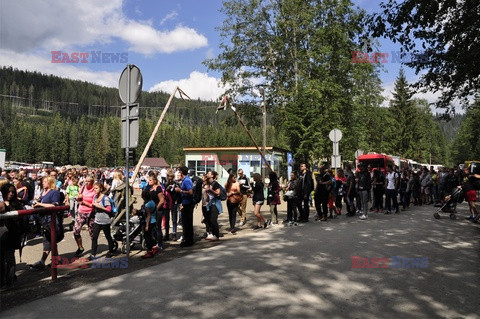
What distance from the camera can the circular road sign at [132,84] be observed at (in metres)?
6.89

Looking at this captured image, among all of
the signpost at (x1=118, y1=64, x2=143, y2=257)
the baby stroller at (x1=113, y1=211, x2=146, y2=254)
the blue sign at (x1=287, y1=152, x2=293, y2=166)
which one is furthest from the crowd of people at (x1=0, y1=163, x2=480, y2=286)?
the blue sign at (x1=287, y1=152, x2=293, y2=166)

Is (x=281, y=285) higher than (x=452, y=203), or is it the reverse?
(x=452, y=203)

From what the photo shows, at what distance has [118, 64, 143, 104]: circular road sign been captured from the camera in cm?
689

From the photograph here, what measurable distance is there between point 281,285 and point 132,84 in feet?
14.7

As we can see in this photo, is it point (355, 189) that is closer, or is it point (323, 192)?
point (323, 192)

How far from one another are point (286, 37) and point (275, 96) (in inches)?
171

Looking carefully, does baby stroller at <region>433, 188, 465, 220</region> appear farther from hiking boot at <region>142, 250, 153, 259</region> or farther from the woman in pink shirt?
the woman in pink shirt

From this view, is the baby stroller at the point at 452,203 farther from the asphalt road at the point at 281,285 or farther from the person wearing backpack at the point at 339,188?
the asphalt road at the point at 281,285

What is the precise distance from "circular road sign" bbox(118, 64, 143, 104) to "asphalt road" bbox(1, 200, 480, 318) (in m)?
3.07

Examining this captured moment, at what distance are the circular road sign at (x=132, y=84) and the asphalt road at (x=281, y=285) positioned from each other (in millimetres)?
3070

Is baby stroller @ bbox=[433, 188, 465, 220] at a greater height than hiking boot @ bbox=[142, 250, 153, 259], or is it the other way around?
baby stroller @ bbox=[433, 188, 465, 220]

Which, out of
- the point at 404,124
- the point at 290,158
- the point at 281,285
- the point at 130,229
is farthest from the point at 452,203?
the point at 404,124

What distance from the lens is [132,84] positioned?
22.9 feet

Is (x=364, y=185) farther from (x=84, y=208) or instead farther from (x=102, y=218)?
(x=84, y=208)
